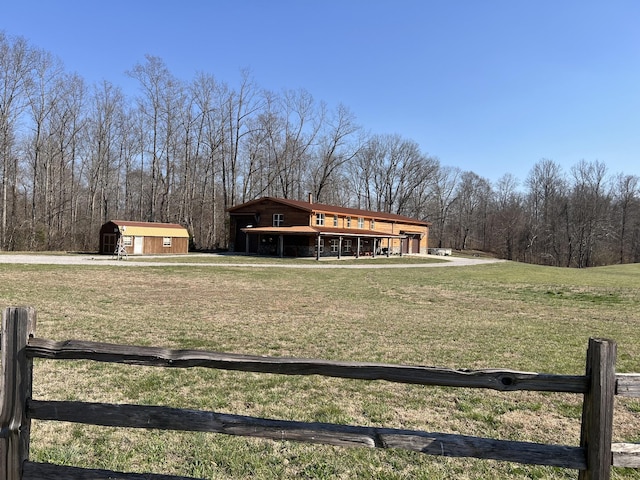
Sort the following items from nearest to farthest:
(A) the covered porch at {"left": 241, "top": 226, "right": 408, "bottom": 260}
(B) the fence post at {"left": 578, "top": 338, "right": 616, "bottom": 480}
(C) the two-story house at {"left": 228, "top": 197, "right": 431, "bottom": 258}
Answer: (B) the fence post at {"left": 578, "top": 338, "right": 616, "bottom": 480}, (A) the covered porch at {"left": 241, "top": 226, "right": 408, "bottom": 260}, (C) the two-story house at {"left": 228, "top": 197, "right": 431, "bottom": 258}

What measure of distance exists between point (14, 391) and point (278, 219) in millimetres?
39157

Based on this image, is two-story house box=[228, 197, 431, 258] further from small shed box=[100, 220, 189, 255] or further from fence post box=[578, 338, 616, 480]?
fence post box=[578, 338, 616, 480]

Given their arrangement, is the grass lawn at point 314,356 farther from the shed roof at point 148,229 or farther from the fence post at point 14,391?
the shed roof at point 148,229

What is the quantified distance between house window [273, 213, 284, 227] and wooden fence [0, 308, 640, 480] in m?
38.9

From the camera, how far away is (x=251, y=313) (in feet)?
37.3

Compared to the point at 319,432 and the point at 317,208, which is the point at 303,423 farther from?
the point at 317,208

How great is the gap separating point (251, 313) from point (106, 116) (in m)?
45.2

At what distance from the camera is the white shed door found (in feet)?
119

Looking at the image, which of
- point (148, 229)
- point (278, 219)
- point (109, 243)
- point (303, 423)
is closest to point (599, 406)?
point (303, 423)

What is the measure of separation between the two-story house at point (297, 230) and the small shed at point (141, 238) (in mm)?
6350

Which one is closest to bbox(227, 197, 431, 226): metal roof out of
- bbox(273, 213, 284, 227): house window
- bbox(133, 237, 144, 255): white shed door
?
bbox(273, 213, 284, 227): house window

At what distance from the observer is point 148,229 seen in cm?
3762

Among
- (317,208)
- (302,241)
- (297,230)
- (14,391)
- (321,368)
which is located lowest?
(14,391)

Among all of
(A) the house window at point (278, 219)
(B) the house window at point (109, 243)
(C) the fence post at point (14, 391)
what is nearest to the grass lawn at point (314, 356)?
(C) the fence post at point (14, 391)
